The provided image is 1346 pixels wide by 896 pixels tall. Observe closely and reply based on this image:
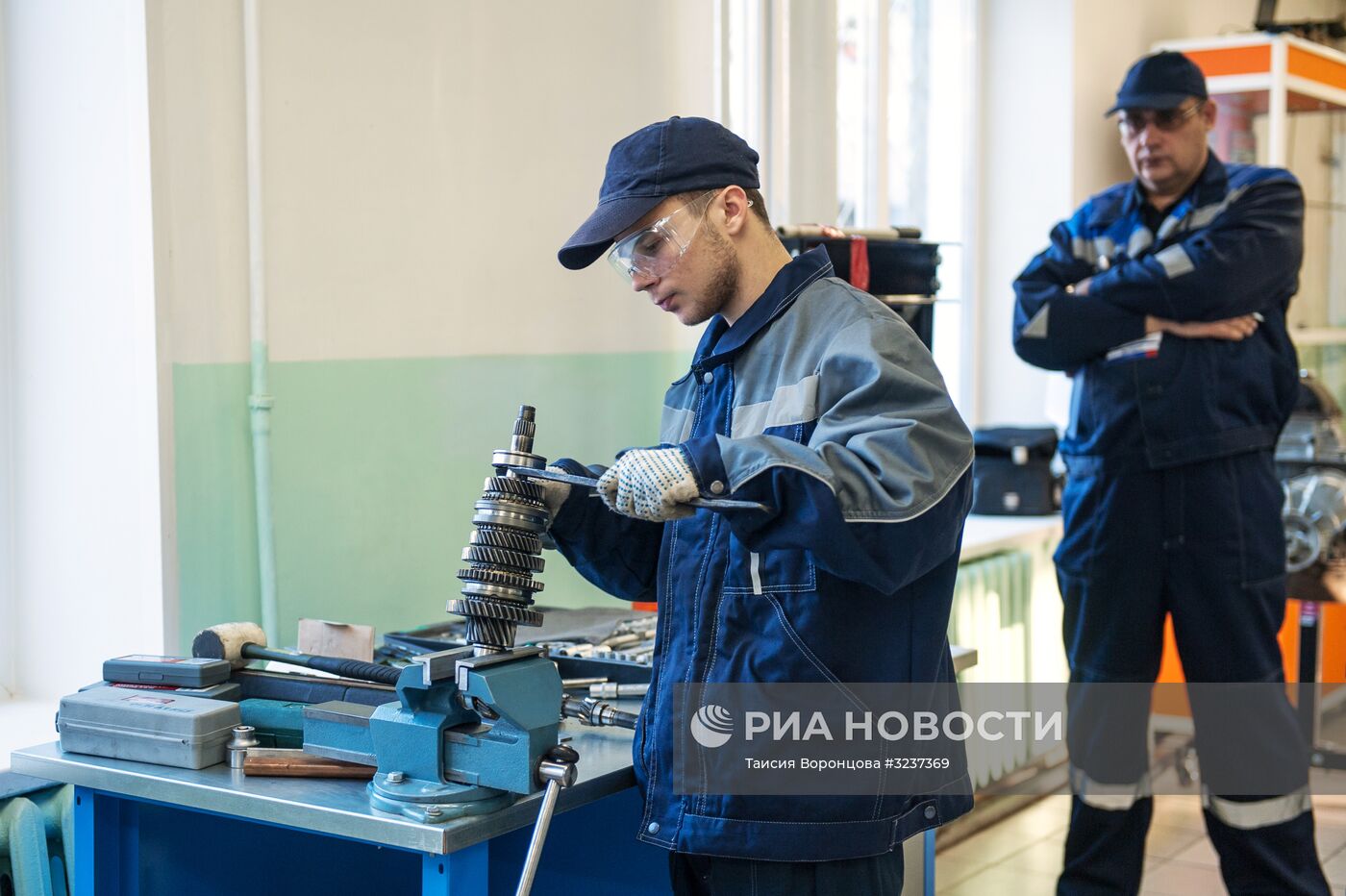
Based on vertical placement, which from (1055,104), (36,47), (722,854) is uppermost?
(1055,104)

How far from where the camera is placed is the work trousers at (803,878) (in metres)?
1.55

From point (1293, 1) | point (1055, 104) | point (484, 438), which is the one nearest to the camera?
point (484, 438)

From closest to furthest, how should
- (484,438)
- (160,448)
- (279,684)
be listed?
(279,684)
(160,448)
(484,438)

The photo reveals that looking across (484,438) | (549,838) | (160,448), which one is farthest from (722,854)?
(484,438)

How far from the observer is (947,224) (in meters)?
4.62

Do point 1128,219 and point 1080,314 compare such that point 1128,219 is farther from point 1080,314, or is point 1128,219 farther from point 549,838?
point 549,838

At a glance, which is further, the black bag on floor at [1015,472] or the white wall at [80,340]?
the black bag on floor at [1015,472]

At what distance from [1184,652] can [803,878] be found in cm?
156

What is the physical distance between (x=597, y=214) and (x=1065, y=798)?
122 inches

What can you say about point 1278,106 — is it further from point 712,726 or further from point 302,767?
point 302,767

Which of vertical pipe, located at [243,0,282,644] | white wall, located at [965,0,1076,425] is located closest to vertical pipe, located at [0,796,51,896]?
vertical pipe, located at [243,0,282,644]

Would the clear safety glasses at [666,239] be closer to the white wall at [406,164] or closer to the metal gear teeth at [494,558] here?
the metal gear teeth at [494,558]

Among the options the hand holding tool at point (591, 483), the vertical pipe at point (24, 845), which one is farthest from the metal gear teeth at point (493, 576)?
the vertical pipe at point (24, 845)

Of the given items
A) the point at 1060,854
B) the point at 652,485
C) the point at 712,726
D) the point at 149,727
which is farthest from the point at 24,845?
the point at 1060,854
